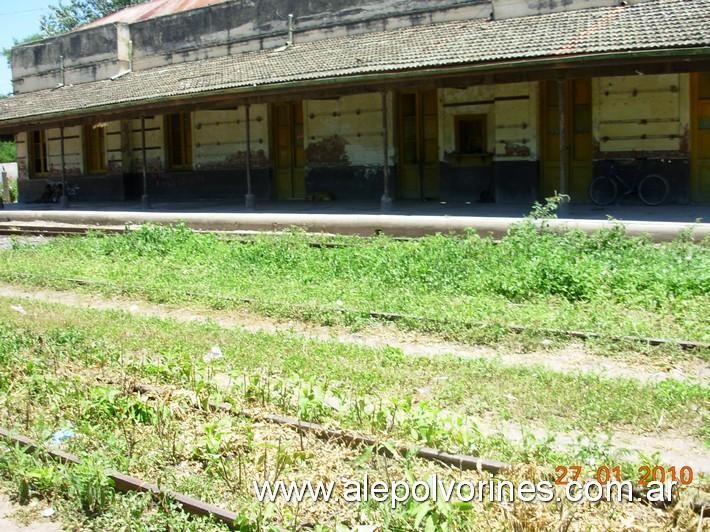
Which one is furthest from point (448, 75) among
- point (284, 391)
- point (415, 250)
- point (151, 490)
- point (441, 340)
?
point (151, 490)

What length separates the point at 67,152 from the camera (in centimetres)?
2886

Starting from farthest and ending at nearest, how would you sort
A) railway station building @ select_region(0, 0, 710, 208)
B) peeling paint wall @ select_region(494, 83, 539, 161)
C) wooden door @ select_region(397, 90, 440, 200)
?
wooden door @ select_region(397, 90, 440, 200)
peeling paint wall @ select_region(494, 83, 539, 161)
railway station building @ select_region(0, 0, 710, 208)

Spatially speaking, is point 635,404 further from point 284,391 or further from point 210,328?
point 210,328

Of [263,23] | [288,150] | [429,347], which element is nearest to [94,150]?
[263,23]

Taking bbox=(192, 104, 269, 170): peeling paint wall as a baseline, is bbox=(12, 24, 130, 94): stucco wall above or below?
above

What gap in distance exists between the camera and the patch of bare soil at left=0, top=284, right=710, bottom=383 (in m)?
6.32

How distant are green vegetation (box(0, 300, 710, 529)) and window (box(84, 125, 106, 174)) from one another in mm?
21850

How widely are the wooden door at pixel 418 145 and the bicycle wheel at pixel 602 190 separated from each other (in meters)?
4.36

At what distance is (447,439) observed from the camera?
4.53m

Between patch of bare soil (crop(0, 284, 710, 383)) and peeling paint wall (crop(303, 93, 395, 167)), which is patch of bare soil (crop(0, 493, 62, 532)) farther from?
peeling paint wall (crop(303, 93, 395, 167))

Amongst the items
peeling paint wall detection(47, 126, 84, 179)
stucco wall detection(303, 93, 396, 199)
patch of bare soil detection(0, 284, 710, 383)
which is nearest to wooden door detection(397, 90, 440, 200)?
stucco wall detection(303, 93, 396, 199)

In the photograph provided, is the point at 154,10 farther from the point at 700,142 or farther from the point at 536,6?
the point at 700,142

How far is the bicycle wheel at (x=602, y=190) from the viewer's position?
16.8 m

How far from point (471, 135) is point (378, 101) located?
2.81 metres
